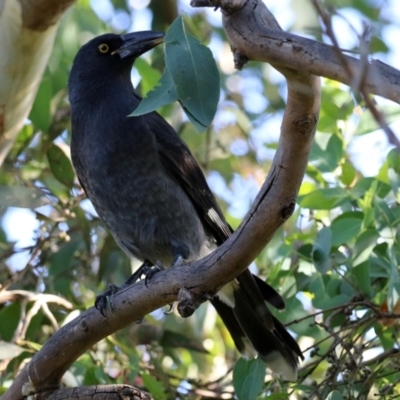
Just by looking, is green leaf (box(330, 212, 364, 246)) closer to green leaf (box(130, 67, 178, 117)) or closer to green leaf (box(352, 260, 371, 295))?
green leaf (box(352, 260, 371, 295))

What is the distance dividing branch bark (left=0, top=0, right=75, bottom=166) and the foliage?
717 millimetres

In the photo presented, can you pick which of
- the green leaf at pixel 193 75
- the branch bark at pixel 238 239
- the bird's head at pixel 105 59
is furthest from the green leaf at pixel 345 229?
→ the bird's head at pixel 105 59

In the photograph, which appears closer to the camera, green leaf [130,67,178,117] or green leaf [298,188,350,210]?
green leaf [130,67,178,117]

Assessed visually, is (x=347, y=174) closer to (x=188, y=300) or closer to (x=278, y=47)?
(x=188, y=300)

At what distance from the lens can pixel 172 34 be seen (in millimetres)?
2502

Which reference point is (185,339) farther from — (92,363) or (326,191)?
(326,191)

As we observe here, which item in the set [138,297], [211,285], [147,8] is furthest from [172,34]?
[147,8]

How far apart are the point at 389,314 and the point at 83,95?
2192 mm

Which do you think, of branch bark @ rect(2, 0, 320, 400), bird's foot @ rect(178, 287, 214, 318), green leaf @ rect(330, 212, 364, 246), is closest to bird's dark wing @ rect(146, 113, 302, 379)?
green leaf @ rect(330, 212, 364, 246)

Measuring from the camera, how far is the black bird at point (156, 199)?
160 inches

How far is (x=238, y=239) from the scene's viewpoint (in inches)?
110

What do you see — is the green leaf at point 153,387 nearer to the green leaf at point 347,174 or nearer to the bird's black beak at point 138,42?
the green leaf at point 347,174

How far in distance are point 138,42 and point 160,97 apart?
6.99ft

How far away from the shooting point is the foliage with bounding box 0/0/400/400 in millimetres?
3398
